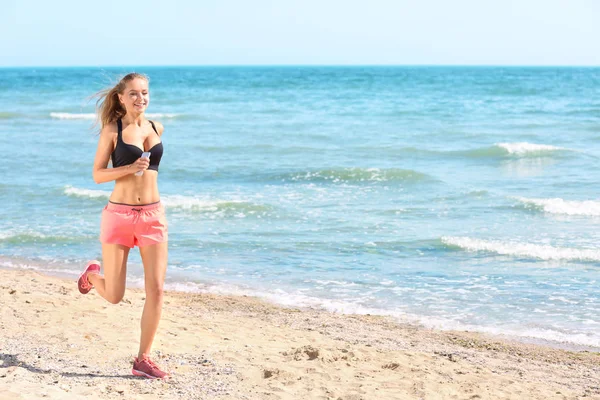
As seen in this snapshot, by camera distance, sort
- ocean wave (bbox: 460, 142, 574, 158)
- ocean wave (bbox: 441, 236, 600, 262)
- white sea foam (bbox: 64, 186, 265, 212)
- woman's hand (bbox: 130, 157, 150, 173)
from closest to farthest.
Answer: woman's hand (bbox: 130, 157, 150, 173) → ocean wave (bbox: 441, 236, 600, 262) → white sea foam (bbox: 64, 186, 265, 212) → ocean wave (bbox: 460, 142, 574, 158)

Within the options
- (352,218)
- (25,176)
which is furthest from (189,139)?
(352,218)

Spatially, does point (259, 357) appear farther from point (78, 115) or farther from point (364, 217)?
point (78, 115)

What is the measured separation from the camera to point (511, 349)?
673cm

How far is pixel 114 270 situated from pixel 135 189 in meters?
0.56

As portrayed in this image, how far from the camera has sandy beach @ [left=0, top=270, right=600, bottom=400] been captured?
195 inches

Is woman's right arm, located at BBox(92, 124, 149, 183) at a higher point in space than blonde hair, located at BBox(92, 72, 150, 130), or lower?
lower

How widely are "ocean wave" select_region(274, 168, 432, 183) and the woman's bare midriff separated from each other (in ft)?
37.1

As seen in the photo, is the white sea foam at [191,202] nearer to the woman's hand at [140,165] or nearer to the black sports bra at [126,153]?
the black sports bra at [126,153]

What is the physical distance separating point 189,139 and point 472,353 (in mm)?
17876

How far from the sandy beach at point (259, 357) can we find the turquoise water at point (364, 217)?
0.77 metres

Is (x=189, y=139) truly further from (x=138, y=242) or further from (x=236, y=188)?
(x=138, y=242)

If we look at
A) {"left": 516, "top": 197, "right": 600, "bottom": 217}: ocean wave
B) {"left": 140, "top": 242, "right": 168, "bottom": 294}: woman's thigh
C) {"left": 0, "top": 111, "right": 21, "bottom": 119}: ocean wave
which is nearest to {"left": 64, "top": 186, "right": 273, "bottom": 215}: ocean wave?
{"left": 516, "top": 197, "right": 600, "bottom": 217}: ocean wave

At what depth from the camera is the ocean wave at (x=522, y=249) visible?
32.4ft

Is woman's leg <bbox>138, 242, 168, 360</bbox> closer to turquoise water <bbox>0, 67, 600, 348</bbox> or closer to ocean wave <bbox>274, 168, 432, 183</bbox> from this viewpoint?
turquoise water <bbox>0, 67, 600, 348</bbox>
